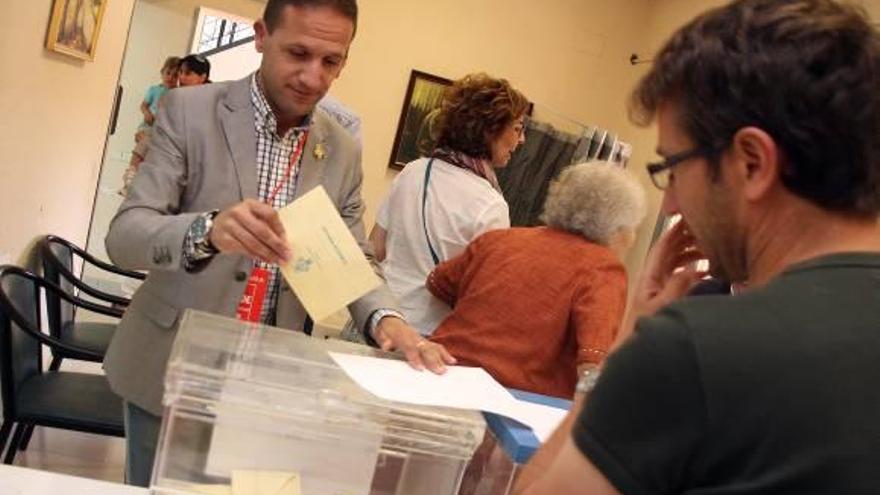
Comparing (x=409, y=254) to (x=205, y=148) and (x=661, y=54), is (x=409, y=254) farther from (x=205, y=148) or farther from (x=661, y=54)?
(x=661, y=54)

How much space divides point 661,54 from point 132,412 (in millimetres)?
1271

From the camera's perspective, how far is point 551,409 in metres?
1.23

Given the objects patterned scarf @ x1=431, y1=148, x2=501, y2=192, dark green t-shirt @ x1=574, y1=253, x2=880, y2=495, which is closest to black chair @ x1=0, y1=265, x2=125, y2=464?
patterned scarf @ x1=431, y1=148, x2=501, y2=192

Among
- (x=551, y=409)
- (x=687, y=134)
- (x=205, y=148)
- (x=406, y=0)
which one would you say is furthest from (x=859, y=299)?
(x=406, y=0)

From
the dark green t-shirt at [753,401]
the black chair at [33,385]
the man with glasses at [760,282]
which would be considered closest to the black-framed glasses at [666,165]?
the man with glasses at [760,282]

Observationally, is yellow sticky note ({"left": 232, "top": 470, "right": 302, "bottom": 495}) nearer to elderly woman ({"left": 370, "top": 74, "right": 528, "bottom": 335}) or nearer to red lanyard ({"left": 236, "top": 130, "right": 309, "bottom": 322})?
red lanyard ({"left": 236, "top": 130, "right": 309, "bottom": 322})

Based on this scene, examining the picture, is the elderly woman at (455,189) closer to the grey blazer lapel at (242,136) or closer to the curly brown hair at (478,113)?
the curly brown hair at (478,113)

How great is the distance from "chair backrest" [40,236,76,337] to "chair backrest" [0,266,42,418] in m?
0.34

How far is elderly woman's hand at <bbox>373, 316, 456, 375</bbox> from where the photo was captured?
4.29ft

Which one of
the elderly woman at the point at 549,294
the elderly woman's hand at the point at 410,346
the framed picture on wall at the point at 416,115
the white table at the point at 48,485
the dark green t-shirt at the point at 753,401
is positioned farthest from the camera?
the framed picture on wall at the point at 416,115

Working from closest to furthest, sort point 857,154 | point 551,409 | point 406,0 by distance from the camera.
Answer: point 857,154 → point 551,409 → point 406,0

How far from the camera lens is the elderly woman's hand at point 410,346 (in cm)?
131

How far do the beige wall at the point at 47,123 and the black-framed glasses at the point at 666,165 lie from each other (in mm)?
2184

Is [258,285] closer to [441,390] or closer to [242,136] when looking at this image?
[242,136]
